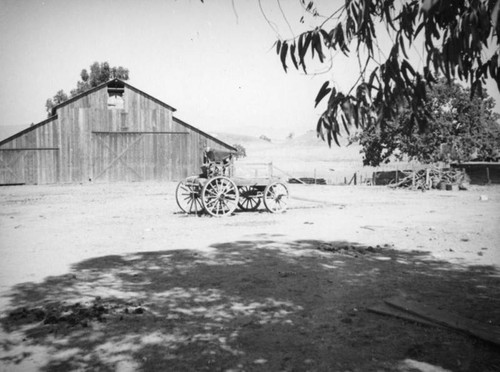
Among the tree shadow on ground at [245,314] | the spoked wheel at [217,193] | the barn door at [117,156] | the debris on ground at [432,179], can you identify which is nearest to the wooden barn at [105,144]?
the barn door at [117,156]

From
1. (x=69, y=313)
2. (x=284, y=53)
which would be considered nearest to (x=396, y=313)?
(x=284, y=53)

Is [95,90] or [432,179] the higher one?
[95,90]

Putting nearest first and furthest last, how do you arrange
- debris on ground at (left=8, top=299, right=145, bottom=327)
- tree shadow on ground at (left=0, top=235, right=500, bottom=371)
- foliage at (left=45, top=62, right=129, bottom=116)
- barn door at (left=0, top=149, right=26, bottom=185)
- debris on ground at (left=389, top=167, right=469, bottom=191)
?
1. tree shadow on ground at (left=0, top=235, right=500, bottom=371)
2. debris on ground at (left=8, top=299, right=145, bottom=327)
3. debris on ground at (left=389, top=167, right=469, bottom=191)
4. barn door at (left=0, top=149, right=26, bottom=185)
5. foliage at (left=45, top=62, right=129, bottom=116)

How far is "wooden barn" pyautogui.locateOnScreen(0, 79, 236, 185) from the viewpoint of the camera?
24984 mm

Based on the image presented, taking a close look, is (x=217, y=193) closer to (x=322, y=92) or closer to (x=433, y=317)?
(x=433, y=317)

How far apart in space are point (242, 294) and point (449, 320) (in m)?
2.47

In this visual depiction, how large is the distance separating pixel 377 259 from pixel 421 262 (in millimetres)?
727

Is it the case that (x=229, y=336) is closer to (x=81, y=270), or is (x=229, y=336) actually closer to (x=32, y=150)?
(x=81, y=270)

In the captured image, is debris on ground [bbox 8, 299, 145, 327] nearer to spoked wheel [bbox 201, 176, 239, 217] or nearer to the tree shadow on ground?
the tree shadow on ground

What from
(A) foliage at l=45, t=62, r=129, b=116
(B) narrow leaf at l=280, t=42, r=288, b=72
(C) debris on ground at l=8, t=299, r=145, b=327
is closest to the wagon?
(C) debris on ground at l=8, t=299, r=145, b=327

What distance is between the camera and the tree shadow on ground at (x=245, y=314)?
3396 millimetres

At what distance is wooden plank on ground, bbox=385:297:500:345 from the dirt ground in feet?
0.27

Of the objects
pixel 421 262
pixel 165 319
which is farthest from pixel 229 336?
pixel 421 262

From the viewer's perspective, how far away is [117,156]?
1022 inches
